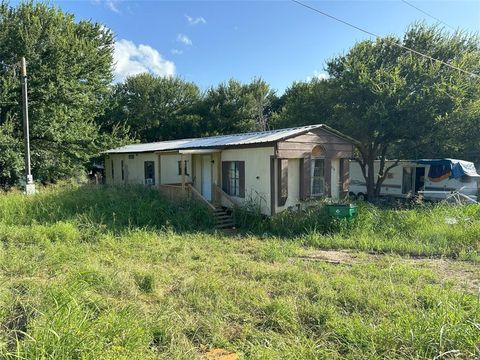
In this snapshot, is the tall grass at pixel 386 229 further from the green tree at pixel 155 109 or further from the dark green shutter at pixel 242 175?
the green tree at pixel 155 109

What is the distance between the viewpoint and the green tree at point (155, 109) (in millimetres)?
28969

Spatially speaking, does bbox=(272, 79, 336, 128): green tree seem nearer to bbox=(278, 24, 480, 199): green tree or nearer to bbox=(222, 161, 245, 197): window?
bbox=(278, 24, 480, 199): green tree

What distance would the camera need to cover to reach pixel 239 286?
5.30 meters

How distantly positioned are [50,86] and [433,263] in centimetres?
1709

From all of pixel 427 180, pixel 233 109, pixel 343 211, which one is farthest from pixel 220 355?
pixel 233 109

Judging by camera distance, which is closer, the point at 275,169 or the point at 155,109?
the point at 275,169

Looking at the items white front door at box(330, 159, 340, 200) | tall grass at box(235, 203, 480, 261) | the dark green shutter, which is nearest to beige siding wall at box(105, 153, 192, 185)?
the dark green shutter

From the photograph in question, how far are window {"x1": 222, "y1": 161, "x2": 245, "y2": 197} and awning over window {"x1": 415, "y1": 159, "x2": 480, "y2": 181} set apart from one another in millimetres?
9800

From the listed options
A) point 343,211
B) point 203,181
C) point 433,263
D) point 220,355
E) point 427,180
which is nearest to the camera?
point 220,355

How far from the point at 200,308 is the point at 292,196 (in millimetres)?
7745

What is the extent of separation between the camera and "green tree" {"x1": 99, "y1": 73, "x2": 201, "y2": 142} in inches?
1141

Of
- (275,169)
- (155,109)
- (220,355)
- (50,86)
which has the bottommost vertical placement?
(220,355)

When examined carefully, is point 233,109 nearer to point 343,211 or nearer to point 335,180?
point 335,180

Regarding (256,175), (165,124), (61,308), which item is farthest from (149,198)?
(165,124)
